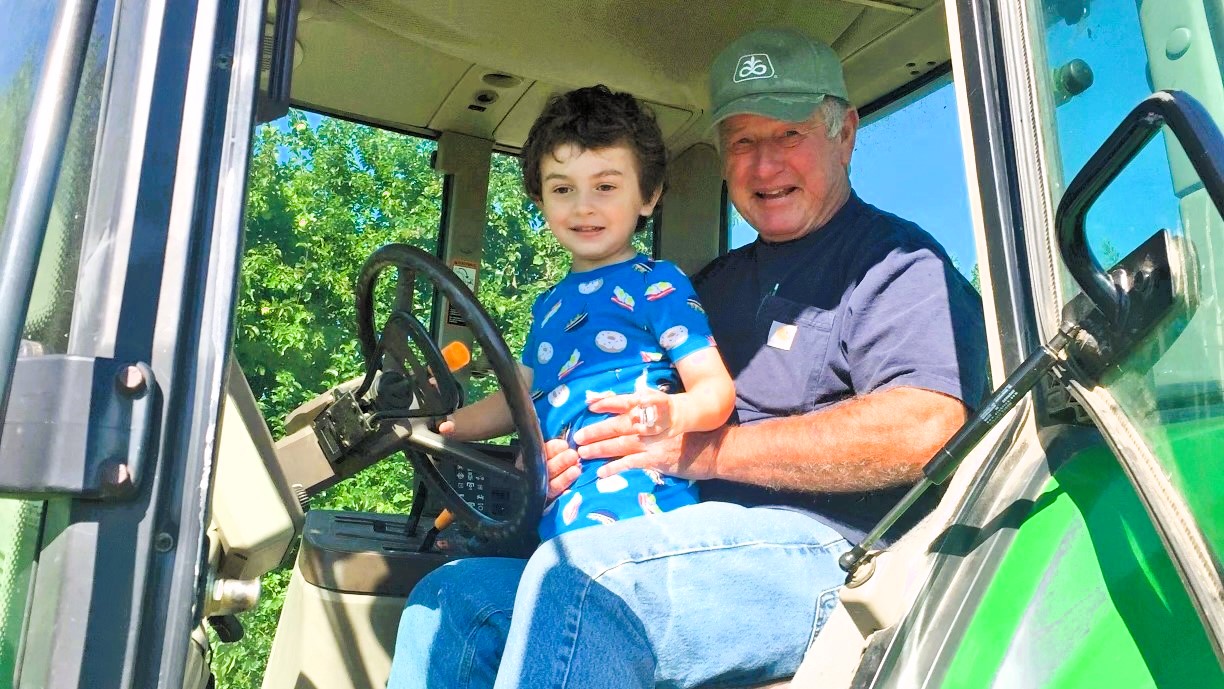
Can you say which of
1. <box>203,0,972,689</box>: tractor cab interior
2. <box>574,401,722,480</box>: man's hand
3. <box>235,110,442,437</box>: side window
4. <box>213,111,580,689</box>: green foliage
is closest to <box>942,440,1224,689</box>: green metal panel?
<box>203,0,972,689</box>: tractor cab interior

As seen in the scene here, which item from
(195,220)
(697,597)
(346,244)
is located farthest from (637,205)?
(346,244)

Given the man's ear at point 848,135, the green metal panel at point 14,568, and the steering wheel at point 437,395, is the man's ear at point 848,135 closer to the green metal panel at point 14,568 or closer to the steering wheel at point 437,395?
the steering wheel at point 437,395

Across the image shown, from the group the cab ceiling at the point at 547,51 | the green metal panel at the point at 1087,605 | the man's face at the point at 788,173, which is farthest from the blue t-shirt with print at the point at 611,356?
the green metal panel at the point at 1087,605

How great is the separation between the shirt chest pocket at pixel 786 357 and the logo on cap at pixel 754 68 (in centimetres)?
40

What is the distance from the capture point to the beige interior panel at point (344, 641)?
2.02 meters

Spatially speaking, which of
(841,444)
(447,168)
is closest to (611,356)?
(841,444)

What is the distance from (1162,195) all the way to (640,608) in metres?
0.76

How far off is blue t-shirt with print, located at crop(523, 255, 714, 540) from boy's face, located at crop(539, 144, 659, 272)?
0.14 ft

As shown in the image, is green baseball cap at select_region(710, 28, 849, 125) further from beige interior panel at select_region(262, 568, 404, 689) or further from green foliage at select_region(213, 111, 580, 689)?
beige interior panel at select_region(262, 568, 404, 689)

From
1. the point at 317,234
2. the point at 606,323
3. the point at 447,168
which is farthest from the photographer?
the point at 317,234

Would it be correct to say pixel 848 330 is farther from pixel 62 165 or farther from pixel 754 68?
pixel 62 165

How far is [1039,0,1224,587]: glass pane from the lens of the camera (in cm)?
92

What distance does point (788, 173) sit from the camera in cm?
210

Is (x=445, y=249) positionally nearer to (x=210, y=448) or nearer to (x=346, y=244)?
(x=210, y=448)
